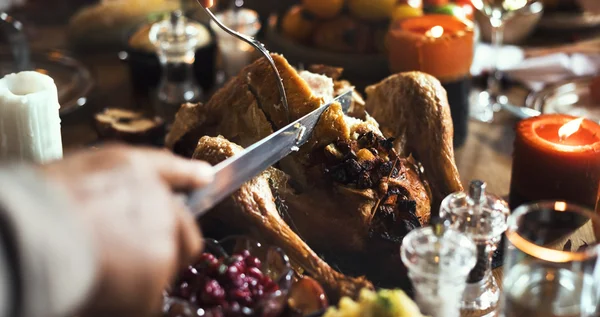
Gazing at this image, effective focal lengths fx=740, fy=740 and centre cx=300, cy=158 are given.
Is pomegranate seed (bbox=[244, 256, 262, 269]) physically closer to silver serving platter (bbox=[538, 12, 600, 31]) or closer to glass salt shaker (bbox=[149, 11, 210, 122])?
glass salt shaker (bbox=[149, 11, 210, 122])

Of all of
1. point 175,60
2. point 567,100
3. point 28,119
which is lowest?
point 567,100

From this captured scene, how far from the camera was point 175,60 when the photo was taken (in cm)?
149

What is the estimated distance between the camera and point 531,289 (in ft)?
2.44

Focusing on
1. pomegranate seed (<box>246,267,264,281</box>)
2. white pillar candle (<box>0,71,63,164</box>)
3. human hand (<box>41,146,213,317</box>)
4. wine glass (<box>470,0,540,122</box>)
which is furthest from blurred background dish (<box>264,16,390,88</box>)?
human hand (<box>41,146,213,317</box>)

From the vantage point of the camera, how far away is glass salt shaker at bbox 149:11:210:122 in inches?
57.9

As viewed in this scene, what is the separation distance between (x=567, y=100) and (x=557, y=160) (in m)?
0.46

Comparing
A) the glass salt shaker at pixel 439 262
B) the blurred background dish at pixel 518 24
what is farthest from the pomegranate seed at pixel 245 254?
the blurred background dish at pixel 518 24

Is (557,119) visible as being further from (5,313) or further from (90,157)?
(5,313)

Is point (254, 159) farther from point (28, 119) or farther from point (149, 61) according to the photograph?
point (149, 61)

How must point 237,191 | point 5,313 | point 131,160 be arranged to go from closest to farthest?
point 5,313 < point 131,160 < point 237,191

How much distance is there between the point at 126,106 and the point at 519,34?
0.96 m

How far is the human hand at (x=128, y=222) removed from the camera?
0.56m

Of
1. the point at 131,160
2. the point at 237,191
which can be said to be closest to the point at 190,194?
the point at 131,160

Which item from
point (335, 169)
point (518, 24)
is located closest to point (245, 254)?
point (335, 169)
